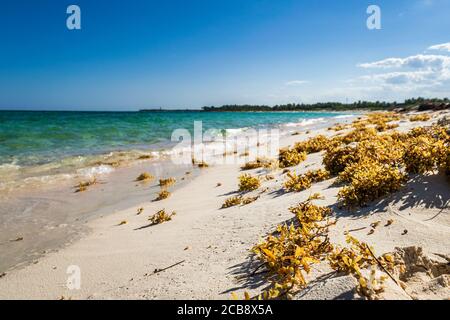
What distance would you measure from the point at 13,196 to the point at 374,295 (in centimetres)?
939

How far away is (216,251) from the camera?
386 centimetres

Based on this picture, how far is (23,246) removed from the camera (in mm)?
5273

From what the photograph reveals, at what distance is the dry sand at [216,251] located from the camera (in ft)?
9.23

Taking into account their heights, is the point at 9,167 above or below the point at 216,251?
above

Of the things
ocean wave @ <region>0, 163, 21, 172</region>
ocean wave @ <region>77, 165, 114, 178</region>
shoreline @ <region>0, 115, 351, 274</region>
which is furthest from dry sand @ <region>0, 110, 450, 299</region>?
ocean wave @ <region>0, 163, 21, 172</region>

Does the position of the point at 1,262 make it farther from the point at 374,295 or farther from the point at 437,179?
the point at 437,179

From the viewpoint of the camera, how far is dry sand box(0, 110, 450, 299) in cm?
281
